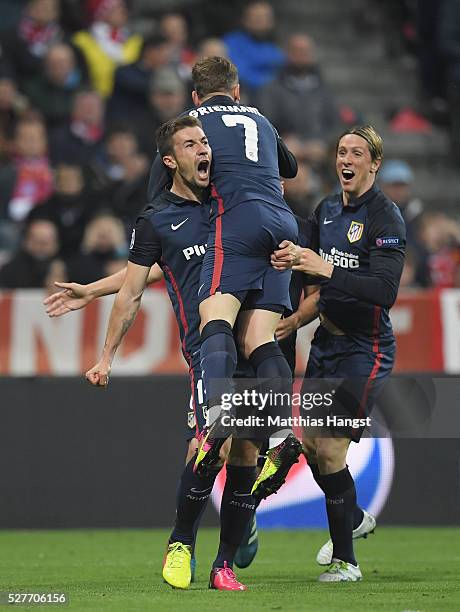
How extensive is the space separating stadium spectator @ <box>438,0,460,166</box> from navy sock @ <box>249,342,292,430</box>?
9.04 m

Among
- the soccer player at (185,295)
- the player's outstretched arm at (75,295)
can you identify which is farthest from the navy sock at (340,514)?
the player's outstretched arm at (75,295)

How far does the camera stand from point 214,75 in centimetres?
734

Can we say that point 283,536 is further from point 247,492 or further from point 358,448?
point 247,492

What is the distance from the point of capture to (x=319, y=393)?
25.7 feet

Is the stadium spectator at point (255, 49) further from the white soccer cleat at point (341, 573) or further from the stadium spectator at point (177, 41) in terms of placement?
the white soccer cleat at point (341, 573)

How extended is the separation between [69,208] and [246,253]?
6.00m

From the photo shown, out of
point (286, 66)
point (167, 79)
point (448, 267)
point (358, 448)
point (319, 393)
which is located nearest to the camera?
point (319, 393)

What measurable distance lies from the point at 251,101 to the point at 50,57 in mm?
2075

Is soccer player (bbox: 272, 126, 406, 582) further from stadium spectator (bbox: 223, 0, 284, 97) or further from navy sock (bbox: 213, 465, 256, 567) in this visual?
stadium spectator (bbox: 223, 0, 284, 97)

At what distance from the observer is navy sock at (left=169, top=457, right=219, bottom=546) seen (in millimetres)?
7109

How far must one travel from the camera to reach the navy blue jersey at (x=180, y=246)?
7.23m

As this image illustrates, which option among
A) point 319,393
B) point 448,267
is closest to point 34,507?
point 319,393

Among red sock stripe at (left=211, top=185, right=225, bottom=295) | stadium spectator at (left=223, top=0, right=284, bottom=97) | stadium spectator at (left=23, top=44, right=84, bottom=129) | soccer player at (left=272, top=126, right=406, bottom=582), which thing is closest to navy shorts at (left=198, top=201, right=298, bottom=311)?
red sock stripe at (left=211, top=185, right=225, bottom=295)

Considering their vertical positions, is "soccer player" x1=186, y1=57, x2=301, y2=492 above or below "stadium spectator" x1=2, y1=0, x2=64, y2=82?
below
